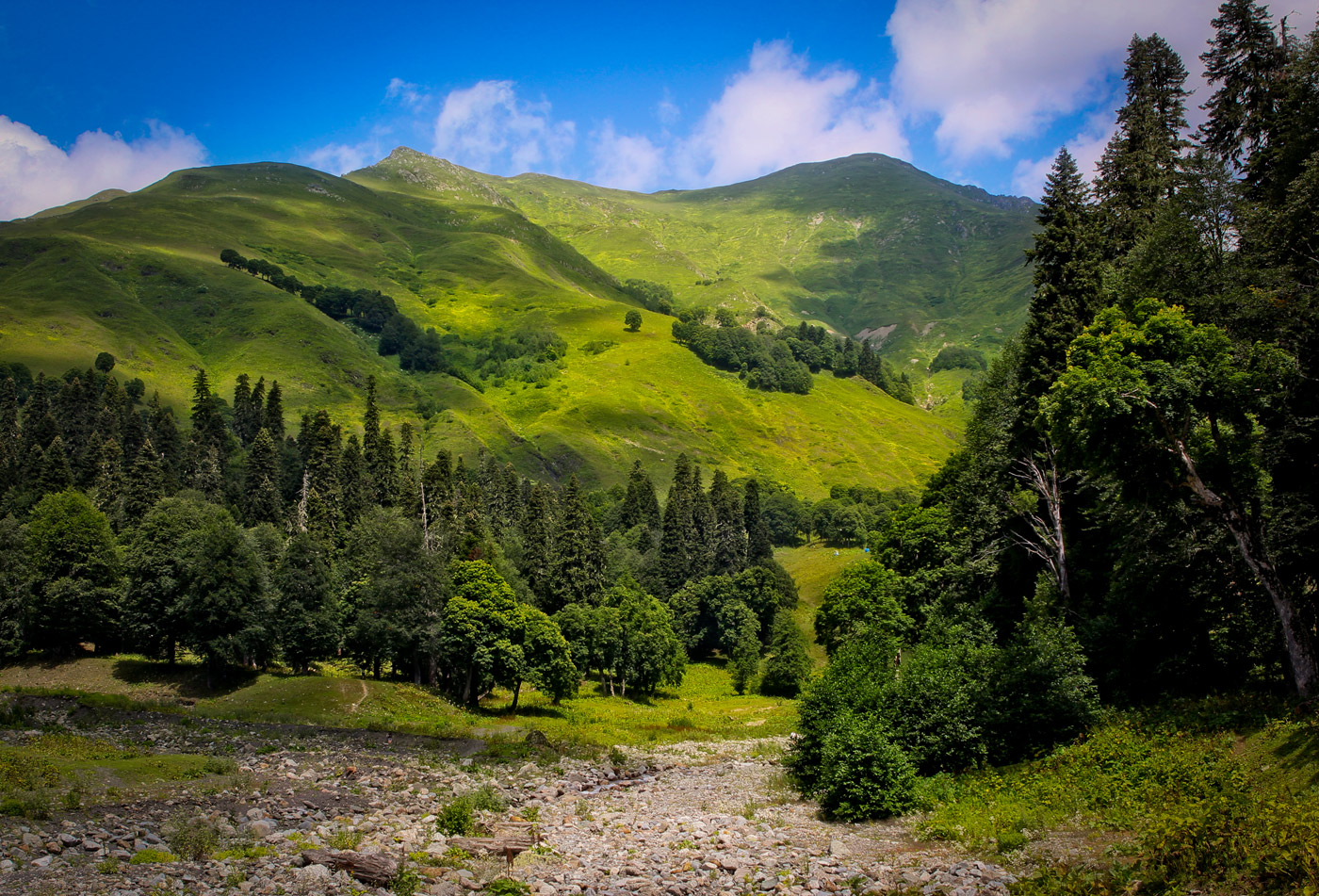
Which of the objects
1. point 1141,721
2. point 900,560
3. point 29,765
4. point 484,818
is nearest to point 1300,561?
point 1141,721

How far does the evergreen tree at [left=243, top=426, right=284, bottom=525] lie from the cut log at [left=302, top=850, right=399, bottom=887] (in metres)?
90.5

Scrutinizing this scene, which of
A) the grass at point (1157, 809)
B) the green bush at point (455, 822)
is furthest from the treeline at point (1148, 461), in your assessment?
the green bush at point (455, 822)

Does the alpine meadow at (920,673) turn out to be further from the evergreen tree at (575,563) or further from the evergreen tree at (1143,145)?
the evergreen tree at (575,563)

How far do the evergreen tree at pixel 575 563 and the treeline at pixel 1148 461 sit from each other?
184 ft

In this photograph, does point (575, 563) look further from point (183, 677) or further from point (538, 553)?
point (183, 677)

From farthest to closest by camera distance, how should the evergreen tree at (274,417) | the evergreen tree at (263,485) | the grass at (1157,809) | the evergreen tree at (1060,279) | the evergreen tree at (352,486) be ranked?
the evergreen tree at (274,417)
the evergreen tree at (352,486)
the evergreen tree at (263,485)
the evergreen tree at (1060,279)
the grass at (1157,809)

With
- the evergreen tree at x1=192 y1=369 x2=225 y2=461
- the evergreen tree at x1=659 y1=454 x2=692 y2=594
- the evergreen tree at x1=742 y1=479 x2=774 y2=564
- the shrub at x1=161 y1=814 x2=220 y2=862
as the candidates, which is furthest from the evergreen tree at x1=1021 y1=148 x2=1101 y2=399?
the evergreen tree at x1=192 y1=369 x2=225 y2=461

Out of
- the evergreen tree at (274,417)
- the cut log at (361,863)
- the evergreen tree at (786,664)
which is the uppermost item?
the evergreen tree at (274,417)

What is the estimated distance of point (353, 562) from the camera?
86.6 m

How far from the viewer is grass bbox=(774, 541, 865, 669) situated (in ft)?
359

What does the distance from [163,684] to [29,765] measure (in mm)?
37383

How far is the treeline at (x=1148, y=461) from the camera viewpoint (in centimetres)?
2438

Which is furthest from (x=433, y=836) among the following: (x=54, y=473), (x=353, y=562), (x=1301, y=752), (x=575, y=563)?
(x=54, y=473)

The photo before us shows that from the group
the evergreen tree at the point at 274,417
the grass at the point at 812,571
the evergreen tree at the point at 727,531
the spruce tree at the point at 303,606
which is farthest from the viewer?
the evergreen tree at the point at 274,417
